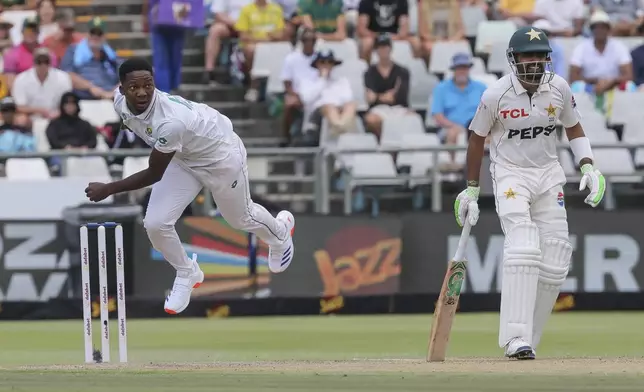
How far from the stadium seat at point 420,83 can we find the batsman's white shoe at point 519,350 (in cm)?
813

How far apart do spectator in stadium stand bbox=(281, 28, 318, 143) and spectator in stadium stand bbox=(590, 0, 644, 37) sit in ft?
12.2

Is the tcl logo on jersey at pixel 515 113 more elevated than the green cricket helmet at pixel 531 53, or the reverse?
the green cricket helmet at pixel 531 53

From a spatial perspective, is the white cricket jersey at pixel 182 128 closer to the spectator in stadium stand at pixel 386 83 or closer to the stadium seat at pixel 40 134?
the stadium seat at pixel 40 134

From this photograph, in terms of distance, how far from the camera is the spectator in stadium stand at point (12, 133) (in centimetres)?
1457

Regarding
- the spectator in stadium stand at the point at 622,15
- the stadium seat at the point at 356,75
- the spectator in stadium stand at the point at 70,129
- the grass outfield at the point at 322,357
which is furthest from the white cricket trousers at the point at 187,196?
the spectator in stadium stand at the point at 622,15

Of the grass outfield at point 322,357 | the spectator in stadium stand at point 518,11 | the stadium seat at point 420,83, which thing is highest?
the spectator in stadium stand at point 518,11

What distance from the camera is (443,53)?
16703 mm

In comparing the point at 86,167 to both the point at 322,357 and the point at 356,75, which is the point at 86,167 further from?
the point at 322,357

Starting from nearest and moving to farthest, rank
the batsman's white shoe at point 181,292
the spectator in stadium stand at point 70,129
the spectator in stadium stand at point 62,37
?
the batsman's white shoe at point 181,292, the spectator in stadium stand at point 70,129, the spectator in stadium stand at point 62,37

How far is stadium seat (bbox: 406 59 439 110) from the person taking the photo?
16.6 metres

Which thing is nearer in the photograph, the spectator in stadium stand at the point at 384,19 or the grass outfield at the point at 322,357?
the grass outfield at the point at 322,357

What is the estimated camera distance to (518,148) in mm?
8758

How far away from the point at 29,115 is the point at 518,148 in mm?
8155

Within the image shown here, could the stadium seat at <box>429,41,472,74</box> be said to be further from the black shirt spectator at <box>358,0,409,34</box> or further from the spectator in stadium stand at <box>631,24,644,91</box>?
the spectator in stadium stand at <box>631,24,644,91</box>
